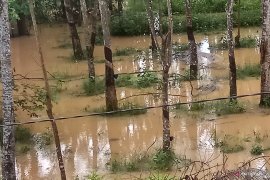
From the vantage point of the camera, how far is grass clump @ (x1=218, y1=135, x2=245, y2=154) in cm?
1095

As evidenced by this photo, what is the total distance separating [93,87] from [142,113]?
2.82m

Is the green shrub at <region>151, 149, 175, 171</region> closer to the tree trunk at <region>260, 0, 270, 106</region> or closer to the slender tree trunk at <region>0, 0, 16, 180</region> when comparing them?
the slender tree trunk at <region>0, 0, 16, 180</region>

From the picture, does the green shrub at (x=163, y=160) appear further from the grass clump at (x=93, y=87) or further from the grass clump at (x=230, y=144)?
the grass clump at (x=93, y=87)

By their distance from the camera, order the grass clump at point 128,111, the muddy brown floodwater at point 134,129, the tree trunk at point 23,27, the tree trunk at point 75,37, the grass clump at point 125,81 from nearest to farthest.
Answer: the muddy brown floodwater at point 134,129
the grass clump at point 128,111
the grass clump at point 125,81
the tree trunk at point 75,37
the tree trunk at point 23,27

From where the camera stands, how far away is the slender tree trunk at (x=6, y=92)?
→ 853cm

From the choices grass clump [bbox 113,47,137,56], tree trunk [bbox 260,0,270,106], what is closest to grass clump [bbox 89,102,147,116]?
tree trunk [bbox 260,0,270,106]

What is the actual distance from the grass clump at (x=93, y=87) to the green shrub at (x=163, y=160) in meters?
5.87

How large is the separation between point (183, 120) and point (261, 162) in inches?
127

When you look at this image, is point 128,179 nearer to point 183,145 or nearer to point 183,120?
point 183,145

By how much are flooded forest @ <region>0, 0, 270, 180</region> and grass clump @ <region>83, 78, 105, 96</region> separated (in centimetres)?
4

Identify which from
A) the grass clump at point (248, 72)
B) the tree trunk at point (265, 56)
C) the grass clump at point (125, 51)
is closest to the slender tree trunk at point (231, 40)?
the tree trunk at point (265, 56)

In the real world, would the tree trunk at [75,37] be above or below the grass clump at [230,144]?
above

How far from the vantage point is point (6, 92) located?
872 cm

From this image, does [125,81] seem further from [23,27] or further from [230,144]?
[23,27]
